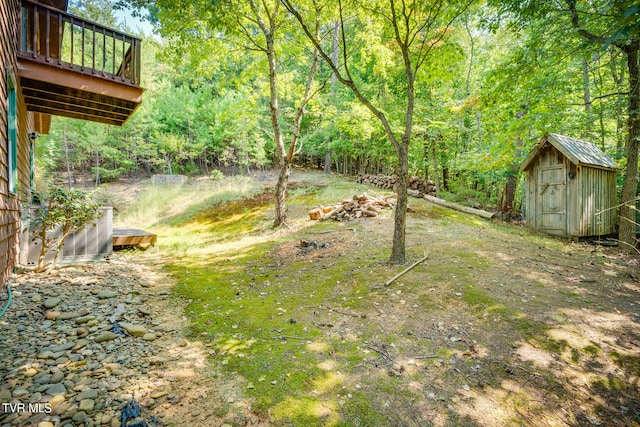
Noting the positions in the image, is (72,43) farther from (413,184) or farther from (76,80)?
(413,184)

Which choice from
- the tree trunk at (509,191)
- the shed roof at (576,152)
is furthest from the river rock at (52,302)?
the tree trunk at (509,191)

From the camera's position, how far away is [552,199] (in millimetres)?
9789

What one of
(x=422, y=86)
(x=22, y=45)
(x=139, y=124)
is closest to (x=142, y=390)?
(x=22, y=45)

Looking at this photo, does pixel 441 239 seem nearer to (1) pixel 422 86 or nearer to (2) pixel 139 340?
(2) pixel 139 340

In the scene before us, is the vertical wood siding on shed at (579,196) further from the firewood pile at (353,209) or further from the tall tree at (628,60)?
the firewood pile at (353,209)

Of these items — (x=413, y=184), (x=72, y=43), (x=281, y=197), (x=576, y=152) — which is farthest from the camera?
(x=413, y=184)

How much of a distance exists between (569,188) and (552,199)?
0.61 m

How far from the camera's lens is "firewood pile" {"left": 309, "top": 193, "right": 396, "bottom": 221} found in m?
10.0

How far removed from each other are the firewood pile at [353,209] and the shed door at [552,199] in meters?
4.92

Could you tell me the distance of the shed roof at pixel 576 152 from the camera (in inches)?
351

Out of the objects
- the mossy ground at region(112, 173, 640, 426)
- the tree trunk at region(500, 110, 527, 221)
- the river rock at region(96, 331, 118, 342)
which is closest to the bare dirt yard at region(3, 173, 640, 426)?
the mossy ground at region(112, 173, 640, 426)

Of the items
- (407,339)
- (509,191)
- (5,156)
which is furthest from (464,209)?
(5,156)

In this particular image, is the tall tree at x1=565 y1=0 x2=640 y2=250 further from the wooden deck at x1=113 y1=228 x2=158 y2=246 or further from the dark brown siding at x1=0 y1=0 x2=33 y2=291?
the wooden deck at x1=113 y1=228 x2=158 y2=246

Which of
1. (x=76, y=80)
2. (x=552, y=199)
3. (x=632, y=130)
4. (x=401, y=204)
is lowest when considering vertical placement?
(x=401, y=204)
